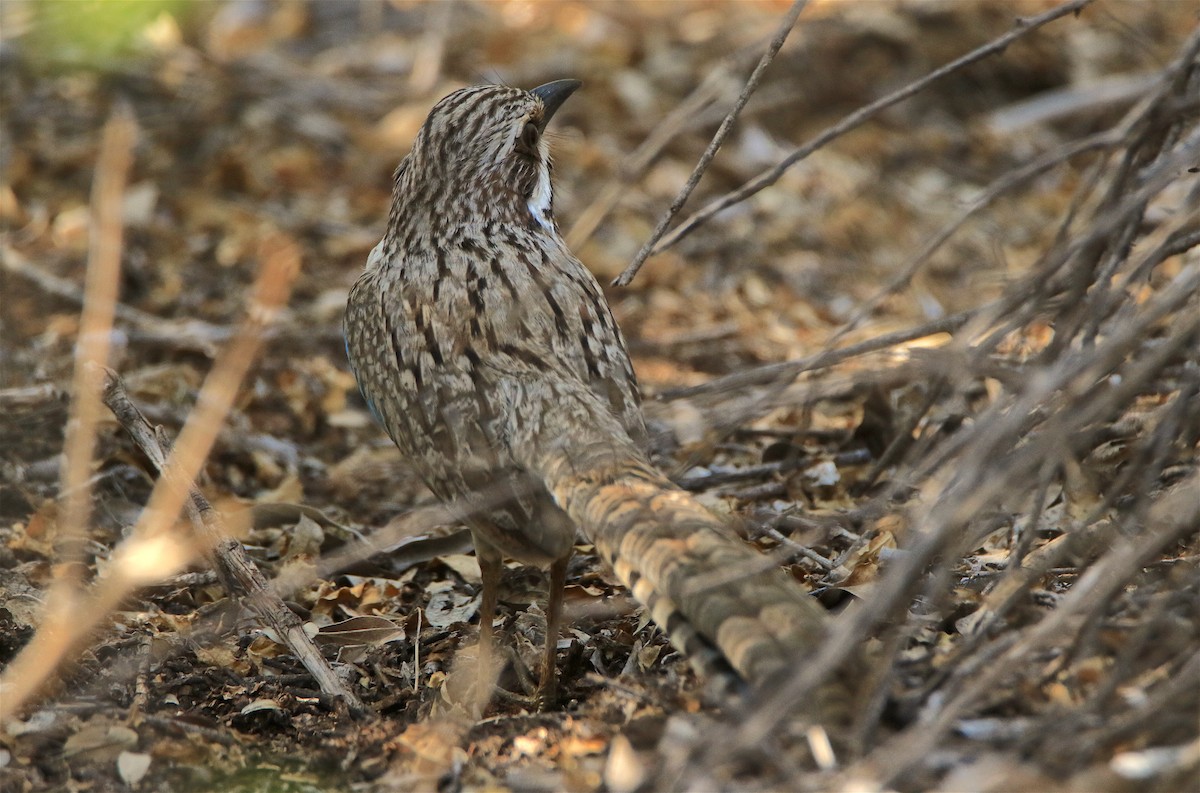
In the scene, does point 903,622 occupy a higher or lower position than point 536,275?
lower

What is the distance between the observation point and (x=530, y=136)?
Result: 18.4 feet

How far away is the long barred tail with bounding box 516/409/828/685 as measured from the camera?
130 inches

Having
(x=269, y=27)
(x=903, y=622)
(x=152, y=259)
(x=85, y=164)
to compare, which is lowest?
(x=903, y=622)

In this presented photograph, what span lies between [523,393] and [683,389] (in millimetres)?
943

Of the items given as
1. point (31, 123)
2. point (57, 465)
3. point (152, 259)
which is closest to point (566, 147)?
point (152, 259)

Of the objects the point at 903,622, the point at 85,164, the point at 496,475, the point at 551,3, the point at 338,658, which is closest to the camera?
the point at 903,622

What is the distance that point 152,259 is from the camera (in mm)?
8305

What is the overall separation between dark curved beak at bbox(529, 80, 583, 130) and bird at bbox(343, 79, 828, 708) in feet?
0.04

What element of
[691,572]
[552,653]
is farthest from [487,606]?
[691,572]

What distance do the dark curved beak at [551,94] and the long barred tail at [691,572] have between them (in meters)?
2.09

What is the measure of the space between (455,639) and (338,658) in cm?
49

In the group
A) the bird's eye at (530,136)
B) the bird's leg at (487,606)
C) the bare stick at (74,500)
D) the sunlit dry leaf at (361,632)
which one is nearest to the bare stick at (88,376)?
the bare stick at (74,500)

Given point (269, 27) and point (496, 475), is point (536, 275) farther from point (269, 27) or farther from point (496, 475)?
point (269, 27)

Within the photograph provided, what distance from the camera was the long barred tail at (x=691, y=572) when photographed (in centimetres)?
330
